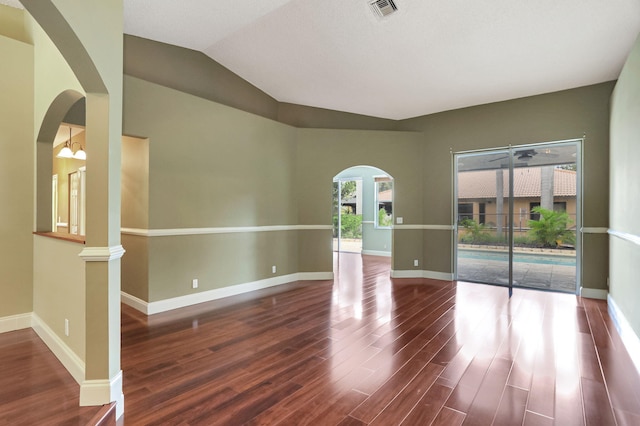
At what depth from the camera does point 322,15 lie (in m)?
3.58

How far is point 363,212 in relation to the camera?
10.1m

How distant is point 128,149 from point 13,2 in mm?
1858

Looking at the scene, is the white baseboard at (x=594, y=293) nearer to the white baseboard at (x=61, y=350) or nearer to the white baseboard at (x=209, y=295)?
the white baseboard at (x=209, y=295)

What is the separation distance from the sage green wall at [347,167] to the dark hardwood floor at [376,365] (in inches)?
70.7

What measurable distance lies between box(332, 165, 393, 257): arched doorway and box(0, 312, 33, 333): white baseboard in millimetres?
7295

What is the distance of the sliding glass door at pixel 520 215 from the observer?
523cm

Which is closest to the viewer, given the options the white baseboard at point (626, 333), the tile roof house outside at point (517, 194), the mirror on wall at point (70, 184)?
the white baseboard at point (626, 333)

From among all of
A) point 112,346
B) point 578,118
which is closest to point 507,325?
point 578,118

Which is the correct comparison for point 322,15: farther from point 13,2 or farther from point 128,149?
point 13,2

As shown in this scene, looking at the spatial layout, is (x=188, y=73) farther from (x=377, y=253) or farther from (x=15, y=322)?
(x=377, y=253)

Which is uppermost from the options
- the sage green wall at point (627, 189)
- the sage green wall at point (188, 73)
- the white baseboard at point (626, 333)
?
the sage green wall at point (188, 73)

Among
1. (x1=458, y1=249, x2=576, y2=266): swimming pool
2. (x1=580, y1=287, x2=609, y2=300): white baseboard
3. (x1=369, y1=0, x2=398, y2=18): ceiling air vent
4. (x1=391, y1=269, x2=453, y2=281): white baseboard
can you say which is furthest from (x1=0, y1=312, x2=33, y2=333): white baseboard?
(x1=580, y1=287, x2=609, y2=300): white baseboard

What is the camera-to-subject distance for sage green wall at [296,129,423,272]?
6.05 metres

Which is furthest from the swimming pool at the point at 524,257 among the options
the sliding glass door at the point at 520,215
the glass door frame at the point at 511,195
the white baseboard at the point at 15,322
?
the white baseboard at the point at 15,322
